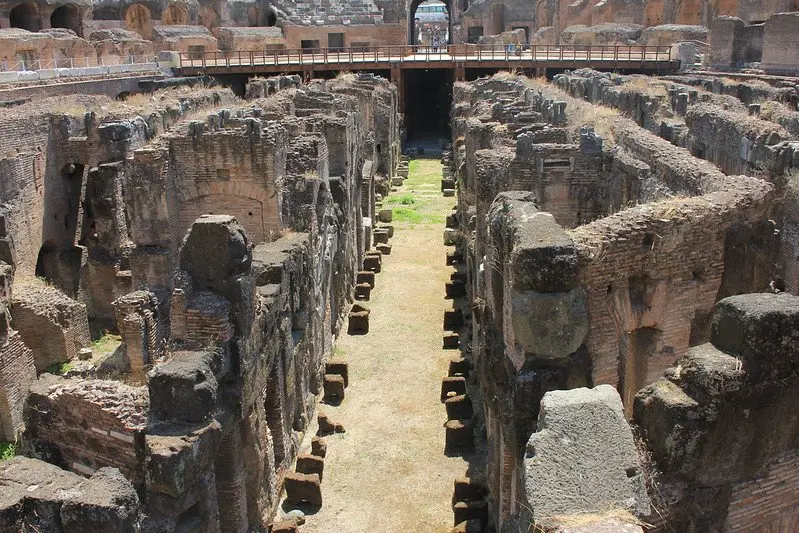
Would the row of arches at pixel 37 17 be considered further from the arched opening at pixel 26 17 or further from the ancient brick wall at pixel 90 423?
the ancient brick wall at pixel 90 423

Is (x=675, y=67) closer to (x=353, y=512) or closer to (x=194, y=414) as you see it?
(x=353, y=512)

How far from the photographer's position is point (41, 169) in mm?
18172

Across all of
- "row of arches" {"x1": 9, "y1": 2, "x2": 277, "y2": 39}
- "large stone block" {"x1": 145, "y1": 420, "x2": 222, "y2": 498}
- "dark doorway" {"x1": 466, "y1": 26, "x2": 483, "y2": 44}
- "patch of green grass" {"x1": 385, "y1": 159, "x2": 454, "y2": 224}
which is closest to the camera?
"large stone block" {"x1": 145, "y1": 420, "x2": 222, "y2": 498}

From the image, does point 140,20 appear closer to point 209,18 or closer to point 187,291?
point 209,18

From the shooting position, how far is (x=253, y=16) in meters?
55.7

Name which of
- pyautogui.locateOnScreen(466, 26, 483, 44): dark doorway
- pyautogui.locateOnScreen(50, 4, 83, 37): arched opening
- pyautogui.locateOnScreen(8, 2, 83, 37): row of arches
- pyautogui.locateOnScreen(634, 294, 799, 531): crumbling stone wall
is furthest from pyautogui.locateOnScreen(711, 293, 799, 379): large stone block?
pyautogui.locateOnScreen(466, 26, 483, 44): dark doorway

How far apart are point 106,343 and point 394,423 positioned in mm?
6265

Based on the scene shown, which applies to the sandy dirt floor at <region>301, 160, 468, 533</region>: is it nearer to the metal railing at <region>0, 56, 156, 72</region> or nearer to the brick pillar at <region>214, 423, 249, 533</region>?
the brick pillar at <region>214, 423, 249, 533</region>

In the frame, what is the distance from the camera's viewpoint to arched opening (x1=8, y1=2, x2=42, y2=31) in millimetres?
41469

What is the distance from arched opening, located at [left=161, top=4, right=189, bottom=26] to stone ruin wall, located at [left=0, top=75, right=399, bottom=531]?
3122cm

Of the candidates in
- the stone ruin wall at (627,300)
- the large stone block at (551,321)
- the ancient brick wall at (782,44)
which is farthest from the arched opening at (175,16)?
the large stone block at (551,321)

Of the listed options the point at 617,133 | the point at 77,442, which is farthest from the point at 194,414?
the point at 617,133

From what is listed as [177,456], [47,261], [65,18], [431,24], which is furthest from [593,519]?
[431,24]

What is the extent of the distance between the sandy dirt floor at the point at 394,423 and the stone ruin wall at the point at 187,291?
657 mm
